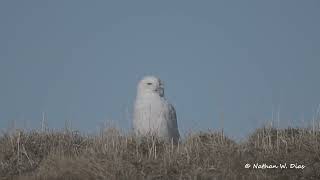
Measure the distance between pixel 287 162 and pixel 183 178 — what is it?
172 centimetres

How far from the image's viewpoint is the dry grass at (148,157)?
8656 millimetres

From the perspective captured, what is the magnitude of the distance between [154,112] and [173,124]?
53 cm

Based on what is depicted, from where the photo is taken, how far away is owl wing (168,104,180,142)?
12.8 metres

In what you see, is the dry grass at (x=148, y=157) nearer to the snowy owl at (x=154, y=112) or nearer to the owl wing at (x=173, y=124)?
the snowy owl at (x=154, y=112)

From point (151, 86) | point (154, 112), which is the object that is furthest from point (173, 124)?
point (151, 86)

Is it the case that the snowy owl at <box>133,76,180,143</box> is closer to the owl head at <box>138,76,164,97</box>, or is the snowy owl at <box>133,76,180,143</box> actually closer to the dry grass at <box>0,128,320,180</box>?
the owl head at <box>138,76,164,97</box>

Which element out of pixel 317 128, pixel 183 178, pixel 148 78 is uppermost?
pixel 148 78

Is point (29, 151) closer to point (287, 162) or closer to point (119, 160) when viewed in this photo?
point (119, 160)

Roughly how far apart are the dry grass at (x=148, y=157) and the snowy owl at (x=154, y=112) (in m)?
1.35

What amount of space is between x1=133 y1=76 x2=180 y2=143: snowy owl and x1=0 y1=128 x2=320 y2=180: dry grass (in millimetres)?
1352

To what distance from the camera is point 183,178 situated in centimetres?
848

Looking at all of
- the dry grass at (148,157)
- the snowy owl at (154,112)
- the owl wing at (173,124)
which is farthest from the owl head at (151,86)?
the dry grass at (148,157)

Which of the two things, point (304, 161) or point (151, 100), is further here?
point (151, 100)

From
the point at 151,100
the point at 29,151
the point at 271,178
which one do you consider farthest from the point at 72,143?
the point at 271,178
